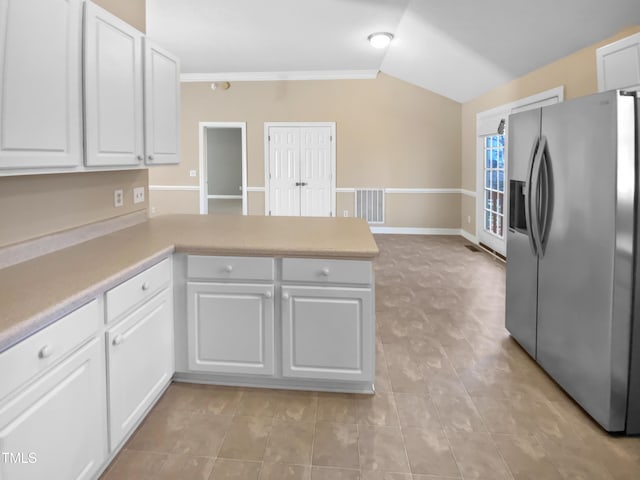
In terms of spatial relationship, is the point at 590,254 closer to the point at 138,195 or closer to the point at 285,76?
the point at 138,195

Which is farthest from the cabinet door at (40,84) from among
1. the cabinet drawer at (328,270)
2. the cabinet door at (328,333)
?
the cabinet door at (328,333)

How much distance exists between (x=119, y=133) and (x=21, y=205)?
0.57 meters

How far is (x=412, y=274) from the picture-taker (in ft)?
17.0

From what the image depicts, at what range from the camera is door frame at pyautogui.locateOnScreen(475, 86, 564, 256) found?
4641 mm

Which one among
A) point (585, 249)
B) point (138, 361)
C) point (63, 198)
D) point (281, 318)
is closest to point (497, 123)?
point (585, 249)

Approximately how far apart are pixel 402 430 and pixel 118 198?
2162 mm

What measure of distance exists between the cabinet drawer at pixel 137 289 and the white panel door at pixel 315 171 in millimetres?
5638

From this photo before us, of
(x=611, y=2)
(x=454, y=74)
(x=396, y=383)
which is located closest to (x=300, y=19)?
(x=454, y=74)

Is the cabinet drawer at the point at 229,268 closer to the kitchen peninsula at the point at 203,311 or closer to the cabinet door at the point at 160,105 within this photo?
the kitchen peninsula at the point at 203,311

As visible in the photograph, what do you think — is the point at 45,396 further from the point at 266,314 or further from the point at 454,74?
the point at 454,74

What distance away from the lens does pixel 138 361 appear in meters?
2.03

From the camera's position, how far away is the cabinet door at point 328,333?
7.71 ft

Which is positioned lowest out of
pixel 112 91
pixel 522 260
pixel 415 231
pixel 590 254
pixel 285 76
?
pixel 415 231

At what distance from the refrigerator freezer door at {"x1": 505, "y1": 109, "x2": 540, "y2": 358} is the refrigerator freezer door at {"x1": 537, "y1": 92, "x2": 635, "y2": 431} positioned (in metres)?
0.17
